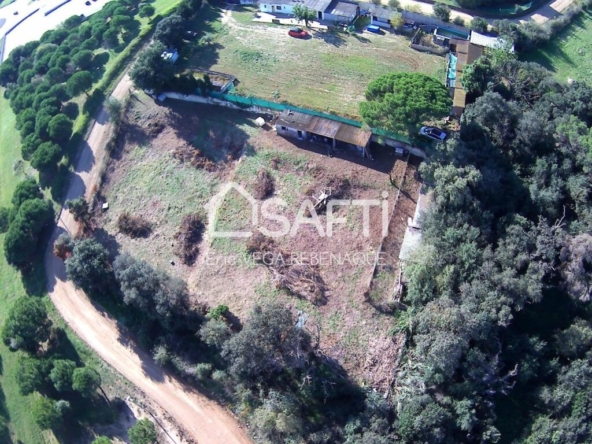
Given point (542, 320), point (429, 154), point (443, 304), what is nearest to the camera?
point (443, 304)

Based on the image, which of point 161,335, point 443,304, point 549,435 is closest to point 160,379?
point 161,335

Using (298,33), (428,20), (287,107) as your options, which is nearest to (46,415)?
(287,107)

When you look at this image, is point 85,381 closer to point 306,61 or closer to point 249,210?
point 249,210

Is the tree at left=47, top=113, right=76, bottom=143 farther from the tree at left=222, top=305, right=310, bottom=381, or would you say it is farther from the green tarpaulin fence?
the tree at left=222, top=305, right=310, bottom=381

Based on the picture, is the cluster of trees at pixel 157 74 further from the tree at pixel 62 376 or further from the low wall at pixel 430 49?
the tree at pixel 62 376

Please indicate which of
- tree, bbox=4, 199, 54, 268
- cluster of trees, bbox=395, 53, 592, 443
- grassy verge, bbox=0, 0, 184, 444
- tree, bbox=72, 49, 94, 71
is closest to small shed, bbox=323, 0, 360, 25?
grassy verge, bbox=0, 0, 184, 444

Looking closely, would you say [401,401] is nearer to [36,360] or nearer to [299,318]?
[299,318]
